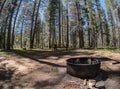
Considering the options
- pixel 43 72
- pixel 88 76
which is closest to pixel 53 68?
pixel 43 72

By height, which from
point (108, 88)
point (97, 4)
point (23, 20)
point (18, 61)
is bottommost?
point (108, 88)

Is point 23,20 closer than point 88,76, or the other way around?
point 88,76

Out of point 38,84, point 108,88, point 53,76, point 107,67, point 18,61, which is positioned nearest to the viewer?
point 108,88

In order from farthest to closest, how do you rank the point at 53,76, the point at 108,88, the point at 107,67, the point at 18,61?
the point at 18,61, the point at 107,67, the point at 53,76, the point at 108,88

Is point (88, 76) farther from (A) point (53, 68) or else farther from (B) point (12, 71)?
(B) point (12, 71)

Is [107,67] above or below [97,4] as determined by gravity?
below

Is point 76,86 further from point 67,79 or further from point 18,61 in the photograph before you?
point 18,61

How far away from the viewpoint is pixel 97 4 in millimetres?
38531

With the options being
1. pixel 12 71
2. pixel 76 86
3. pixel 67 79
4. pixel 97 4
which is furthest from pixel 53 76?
pixel 97 4

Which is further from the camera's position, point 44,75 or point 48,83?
point 44,75

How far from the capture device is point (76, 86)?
22.7 ft

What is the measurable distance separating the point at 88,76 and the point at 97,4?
108 ft

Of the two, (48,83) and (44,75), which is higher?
(44,75)

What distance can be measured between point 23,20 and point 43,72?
33709 mm
